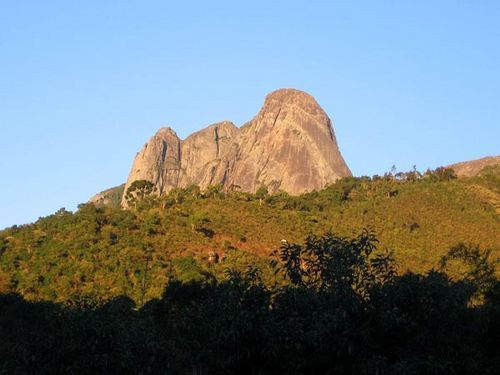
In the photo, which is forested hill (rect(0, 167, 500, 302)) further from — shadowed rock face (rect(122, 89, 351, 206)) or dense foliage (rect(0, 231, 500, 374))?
shadowed rock face (rect(122, 89, 351, 206))

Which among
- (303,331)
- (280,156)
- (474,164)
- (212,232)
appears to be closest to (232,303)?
(303,331)

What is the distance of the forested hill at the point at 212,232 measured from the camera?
51.1 m

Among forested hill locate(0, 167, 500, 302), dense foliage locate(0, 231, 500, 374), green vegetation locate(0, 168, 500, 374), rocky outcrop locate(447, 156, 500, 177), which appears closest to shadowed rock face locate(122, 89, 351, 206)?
rocky outcrop locate(447, 156, 500, 177)

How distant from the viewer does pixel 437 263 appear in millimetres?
55562

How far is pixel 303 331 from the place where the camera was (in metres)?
12.9

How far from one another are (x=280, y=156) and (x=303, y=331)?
138m

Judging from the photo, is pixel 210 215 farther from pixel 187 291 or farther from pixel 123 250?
pixel 187 291

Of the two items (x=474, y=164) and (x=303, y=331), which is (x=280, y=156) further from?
(x=303, y=331)

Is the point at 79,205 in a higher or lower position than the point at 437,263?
higher

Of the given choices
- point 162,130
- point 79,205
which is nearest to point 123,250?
point 79,205

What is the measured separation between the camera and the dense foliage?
1299 centimetres

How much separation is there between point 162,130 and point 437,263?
145 meters

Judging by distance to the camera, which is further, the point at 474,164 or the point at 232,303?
the point at 474,164

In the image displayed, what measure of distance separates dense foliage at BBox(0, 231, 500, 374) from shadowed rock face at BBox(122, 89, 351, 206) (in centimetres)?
12423
